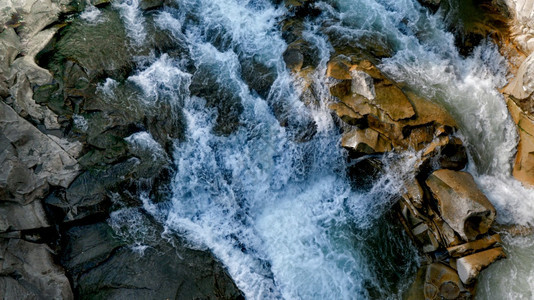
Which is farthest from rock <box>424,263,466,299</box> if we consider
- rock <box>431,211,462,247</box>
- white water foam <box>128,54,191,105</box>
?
white water foam <box>128,54,191,105</box>

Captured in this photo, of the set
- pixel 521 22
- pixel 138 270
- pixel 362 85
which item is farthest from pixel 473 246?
pixel 138 270

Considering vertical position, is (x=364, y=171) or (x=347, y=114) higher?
(x=347, y=114)

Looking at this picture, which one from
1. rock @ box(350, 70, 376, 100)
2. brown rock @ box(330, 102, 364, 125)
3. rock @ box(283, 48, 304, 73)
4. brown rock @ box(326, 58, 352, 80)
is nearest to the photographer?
brown rock @ box(330, 102, 364, 125)

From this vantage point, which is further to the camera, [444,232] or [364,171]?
[364,171]

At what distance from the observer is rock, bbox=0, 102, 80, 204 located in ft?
23.5

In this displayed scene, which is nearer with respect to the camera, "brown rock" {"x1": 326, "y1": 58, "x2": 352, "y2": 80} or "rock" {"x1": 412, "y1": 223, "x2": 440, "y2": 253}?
"rock" {"x1": 412, "y1": 223, "x2": 440, "y2": 253}

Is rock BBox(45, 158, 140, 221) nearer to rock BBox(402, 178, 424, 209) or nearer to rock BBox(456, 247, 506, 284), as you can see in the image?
rock BBox(402, 178, 424, 209)

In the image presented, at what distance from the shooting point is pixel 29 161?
7.51m

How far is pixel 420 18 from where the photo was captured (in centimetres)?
1053

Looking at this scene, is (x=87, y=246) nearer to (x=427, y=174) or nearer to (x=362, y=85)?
(x=362, y=85)

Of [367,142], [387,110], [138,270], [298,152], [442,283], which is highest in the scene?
[387,110]

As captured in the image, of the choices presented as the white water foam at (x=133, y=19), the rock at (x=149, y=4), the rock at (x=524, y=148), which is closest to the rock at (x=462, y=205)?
the rock at (x=524, y=148)

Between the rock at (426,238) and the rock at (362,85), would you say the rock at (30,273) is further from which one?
the rock at (362,85)

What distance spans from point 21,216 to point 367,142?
7.24 metres
